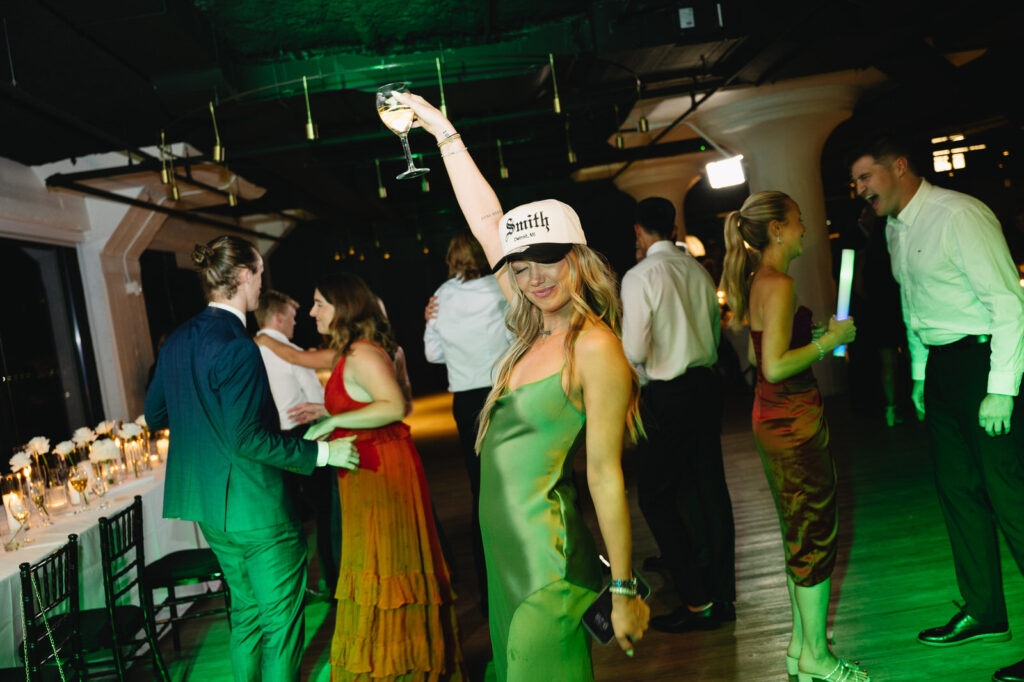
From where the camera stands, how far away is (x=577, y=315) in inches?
61.8

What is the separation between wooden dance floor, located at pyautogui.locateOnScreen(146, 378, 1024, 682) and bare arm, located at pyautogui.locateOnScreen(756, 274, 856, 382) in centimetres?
111

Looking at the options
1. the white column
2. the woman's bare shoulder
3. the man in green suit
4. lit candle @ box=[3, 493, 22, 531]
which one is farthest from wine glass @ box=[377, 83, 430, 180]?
the white column

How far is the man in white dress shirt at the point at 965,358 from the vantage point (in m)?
2.31

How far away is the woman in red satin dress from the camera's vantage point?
7.70 ft

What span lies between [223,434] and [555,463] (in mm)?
1260

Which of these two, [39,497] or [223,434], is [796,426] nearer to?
[223,434]

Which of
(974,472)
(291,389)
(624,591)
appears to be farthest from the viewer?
(291,389)

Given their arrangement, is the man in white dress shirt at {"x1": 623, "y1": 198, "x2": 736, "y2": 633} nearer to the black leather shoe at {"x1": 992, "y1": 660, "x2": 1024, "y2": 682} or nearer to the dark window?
the black leather shoe at {"x1": 992, "y1": 660, "x2": 1024, "y2": 682}

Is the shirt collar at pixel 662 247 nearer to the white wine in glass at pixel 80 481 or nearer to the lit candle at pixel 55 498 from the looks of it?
the white wine in glass at pixel 80 481

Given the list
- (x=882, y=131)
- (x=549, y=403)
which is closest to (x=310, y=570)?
(x=549, y=403)

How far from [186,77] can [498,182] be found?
27.3 ft

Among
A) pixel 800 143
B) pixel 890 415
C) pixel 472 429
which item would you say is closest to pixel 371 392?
pixel 472 429

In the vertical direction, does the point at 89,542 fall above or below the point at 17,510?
below

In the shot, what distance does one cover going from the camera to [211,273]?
2396 mm
